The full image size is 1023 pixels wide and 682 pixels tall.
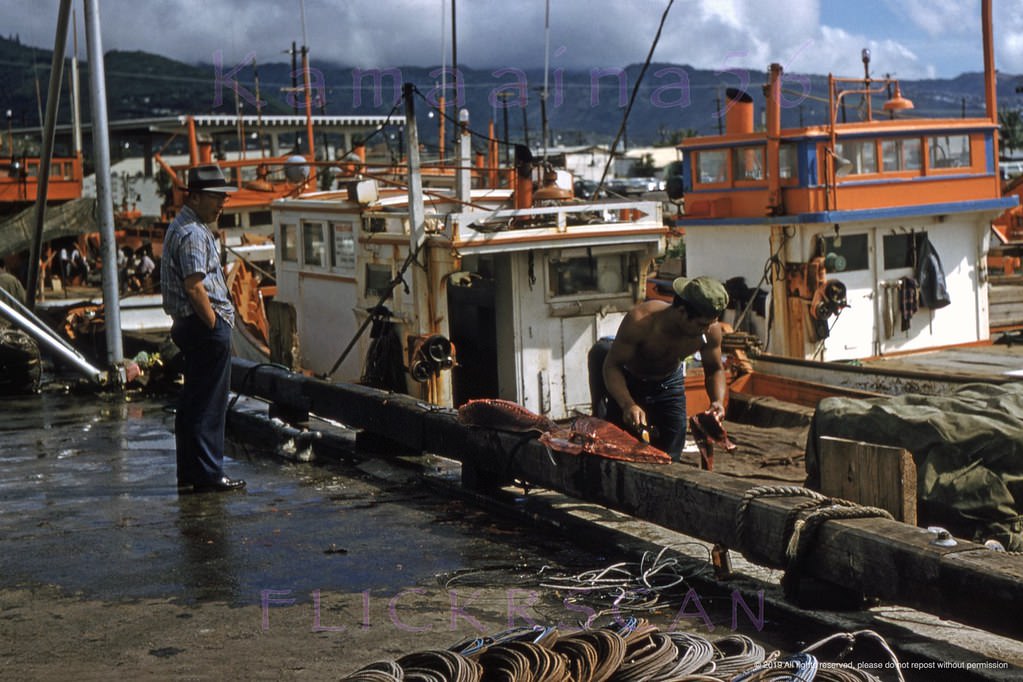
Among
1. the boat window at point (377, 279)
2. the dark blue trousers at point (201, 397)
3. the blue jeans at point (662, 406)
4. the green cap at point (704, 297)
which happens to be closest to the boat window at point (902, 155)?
the boat window at point (377, 279)

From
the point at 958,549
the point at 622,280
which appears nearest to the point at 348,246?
the point at 622,280

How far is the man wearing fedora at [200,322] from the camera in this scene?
725 centimetres

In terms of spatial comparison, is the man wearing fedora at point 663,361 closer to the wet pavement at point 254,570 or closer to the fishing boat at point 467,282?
the wet pavement at point 254,570

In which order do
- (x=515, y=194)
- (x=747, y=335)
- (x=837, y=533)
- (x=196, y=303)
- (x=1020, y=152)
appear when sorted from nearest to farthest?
1. (x=837, y=533)
2. (x=196, y=303)
3. (x=515, y=194)
4. (x=747, y=335)
5. (x=1020, y=152)

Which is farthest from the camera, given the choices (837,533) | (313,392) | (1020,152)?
(1020,152)

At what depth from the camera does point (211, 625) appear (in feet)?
16.9

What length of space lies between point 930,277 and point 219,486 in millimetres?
13106

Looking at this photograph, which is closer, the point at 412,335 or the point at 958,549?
the point at 958,549

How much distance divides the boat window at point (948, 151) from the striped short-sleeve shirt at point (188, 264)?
13.3 m

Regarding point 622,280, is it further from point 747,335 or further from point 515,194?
point 747,335

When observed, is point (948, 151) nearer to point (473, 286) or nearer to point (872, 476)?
point (473, 286)

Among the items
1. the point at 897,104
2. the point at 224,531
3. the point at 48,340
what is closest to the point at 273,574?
the point at 224,531

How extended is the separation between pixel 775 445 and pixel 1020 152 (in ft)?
241

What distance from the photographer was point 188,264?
7199 mm
